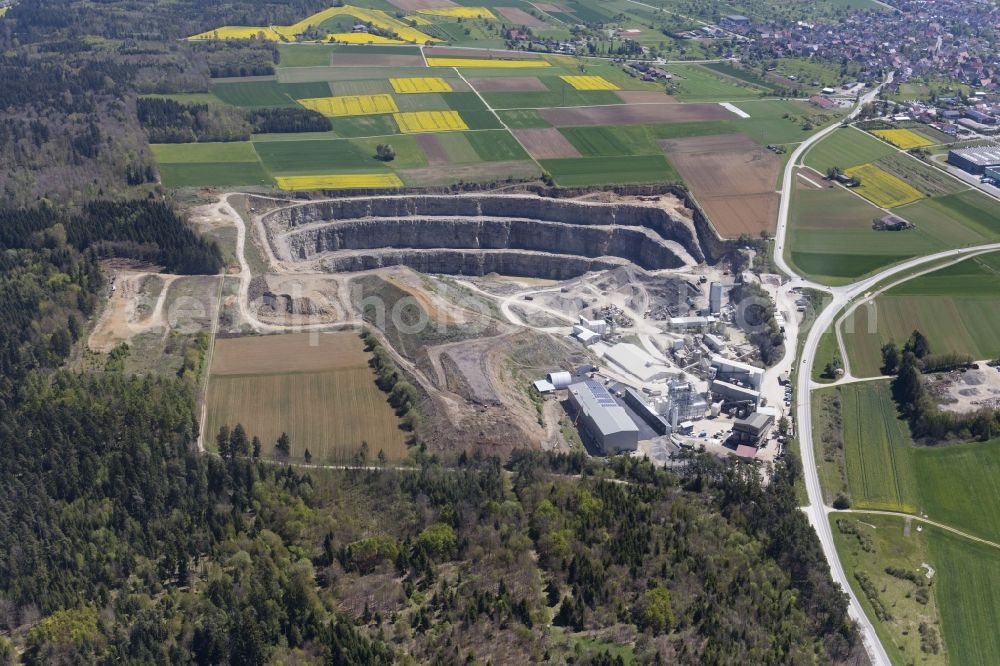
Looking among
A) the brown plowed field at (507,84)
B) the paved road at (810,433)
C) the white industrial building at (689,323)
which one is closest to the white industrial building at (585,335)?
the white industrial building at (689,323)

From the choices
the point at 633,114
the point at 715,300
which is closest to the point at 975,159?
the point at 633,114

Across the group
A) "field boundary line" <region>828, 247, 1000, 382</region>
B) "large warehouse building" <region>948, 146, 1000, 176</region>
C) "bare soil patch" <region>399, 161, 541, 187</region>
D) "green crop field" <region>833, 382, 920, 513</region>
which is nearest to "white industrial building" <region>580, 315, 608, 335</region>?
"field boundary line" <region>828, 247, 1000, 382</region>

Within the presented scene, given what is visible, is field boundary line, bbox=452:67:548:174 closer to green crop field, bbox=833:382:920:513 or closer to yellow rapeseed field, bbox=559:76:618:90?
yellow rapeseed field, bbox=559:76:618:90

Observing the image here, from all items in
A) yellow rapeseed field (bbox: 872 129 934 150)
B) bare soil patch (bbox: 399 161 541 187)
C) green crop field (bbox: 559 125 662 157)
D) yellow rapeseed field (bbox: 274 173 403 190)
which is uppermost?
yellow rapeseed field (bbox: 872 129 934 150)

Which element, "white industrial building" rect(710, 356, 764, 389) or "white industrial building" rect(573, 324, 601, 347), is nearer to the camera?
"white industrial building" rect(710, 356, 764, 389)

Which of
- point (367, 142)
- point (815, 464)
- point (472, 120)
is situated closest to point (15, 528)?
point (815, 464)

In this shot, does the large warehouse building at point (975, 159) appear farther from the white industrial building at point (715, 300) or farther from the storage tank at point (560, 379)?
the storage tank at point (560, 379)

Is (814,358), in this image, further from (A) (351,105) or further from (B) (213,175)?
(A) (351,105)

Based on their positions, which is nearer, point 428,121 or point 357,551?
point 357,551
